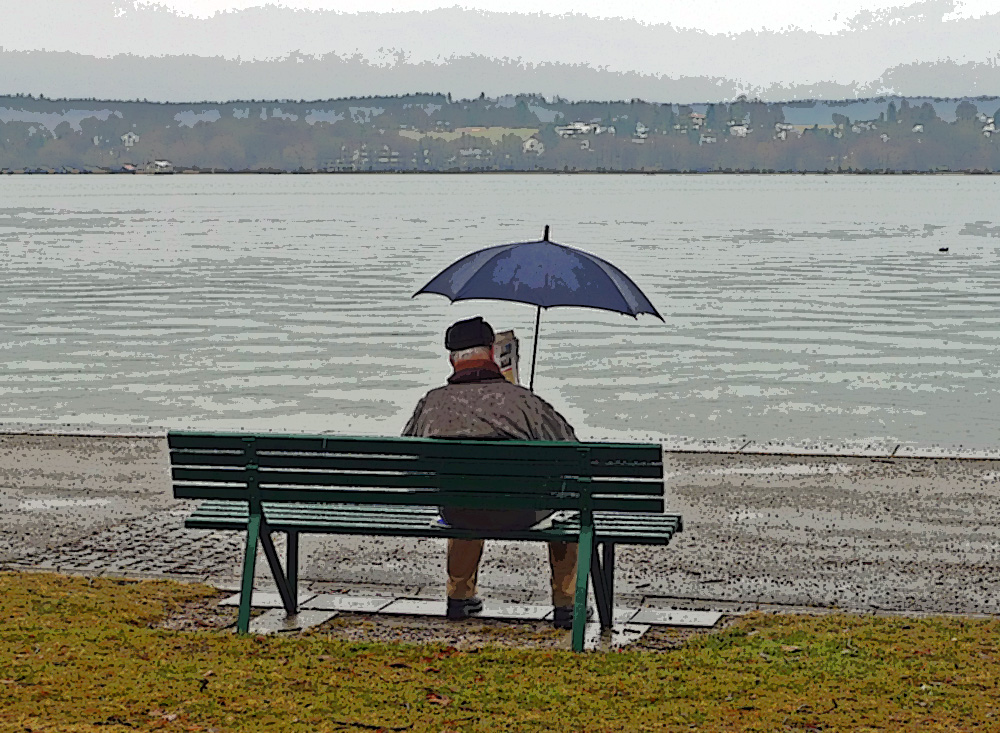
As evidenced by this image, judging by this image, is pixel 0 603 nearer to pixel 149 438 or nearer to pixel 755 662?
pixel 755 662

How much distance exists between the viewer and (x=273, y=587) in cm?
816

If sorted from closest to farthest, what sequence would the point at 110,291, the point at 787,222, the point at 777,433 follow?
the point at 777,433 → the point at 110,291 → the point at 787,222

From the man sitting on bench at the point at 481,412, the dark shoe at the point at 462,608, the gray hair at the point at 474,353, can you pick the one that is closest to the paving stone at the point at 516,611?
the dark shoe at the point at 462,608

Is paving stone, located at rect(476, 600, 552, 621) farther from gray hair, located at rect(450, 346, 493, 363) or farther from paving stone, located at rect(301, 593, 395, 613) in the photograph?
gray hair, located at rect(450, 346, 493, 363)

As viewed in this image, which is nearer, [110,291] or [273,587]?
[273,587]

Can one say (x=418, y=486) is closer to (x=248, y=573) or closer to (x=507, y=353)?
(x=248, y=573)

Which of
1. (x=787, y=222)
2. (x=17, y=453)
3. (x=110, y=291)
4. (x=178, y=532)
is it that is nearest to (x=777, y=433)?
(x=17, y=453)

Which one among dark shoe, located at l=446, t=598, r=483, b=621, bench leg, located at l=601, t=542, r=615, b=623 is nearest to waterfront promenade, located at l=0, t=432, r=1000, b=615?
dark shoe, located at l=446, t=598, r=483, b=621

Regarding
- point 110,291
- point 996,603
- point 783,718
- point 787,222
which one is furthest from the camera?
point 787,222

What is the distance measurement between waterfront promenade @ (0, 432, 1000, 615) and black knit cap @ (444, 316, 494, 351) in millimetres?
1634

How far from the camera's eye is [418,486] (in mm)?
6641

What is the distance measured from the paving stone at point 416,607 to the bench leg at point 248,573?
2.68 ft

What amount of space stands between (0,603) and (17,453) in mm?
5671

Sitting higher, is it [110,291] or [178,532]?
[178,532]
